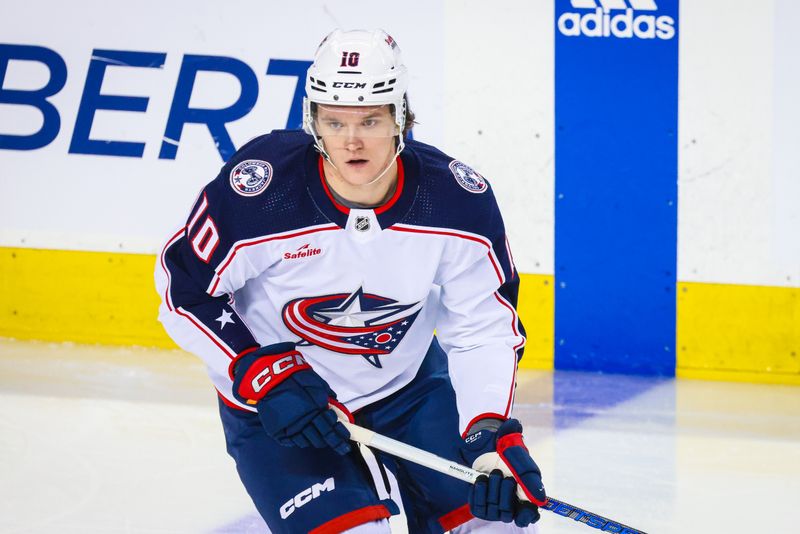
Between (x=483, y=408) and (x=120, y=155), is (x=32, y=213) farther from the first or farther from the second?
(x=483, y=408)

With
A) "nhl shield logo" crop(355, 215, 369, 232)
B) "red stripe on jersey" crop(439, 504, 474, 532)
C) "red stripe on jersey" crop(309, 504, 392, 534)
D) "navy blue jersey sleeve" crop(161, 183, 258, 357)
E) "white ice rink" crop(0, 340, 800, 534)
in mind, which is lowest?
"white ice rink" crop(0, 340, 800, 534)

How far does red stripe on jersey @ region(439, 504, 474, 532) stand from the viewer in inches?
103

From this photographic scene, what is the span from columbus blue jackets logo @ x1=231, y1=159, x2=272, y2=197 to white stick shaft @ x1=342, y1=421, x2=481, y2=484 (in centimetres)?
49

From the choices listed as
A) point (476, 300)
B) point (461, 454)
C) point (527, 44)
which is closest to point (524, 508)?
point (461, 454)

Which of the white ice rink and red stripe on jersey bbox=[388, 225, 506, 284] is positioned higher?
red stripe on jersey bbox=[388, 225, 506, 284]

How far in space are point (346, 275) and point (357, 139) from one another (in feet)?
0.91

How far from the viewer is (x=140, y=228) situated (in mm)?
5059

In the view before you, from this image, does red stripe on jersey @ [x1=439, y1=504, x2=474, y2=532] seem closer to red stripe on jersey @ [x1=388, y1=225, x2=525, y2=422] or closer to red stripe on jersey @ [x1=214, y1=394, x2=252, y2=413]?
red stripe on jersey @ [x1=388, y1=225, x2=525, y2=422]

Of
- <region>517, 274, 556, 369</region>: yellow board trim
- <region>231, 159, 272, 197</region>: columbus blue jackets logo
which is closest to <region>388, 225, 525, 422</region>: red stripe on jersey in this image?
<region>231, 159, 272, 197</region>: columbus blue jackets logo

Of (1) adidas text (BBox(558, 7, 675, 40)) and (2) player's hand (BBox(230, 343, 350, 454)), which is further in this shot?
(1) adidas text (BBox(558, 7, 675, 40))

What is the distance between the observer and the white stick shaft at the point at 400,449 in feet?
8.32

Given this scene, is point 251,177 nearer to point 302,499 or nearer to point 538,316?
point 302,499

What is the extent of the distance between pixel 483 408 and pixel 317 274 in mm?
426

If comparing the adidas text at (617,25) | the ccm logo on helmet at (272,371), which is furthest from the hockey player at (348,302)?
the adidas text at (617,25)
